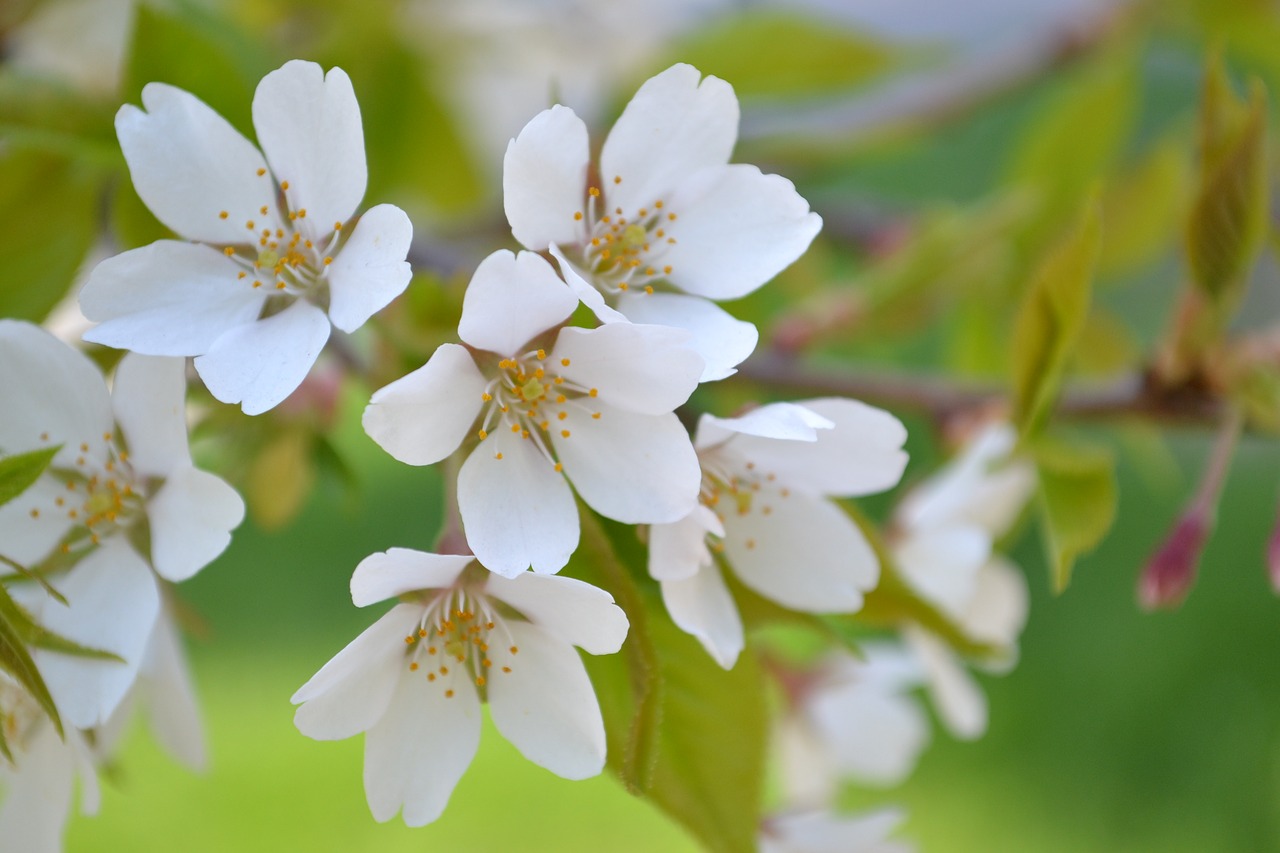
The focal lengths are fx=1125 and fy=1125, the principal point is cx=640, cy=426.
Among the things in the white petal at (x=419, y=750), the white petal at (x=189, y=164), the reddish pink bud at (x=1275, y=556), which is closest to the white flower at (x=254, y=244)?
the white petal at (x=189, y=164)

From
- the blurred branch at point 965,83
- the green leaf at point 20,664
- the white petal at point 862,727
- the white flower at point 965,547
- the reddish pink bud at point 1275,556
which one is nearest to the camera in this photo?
the green leaf at point 20,664

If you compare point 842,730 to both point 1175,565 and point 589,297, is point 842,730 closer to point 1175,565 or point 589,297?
point 1175,565

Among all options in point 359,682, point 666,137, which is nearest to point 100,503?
point 359,682

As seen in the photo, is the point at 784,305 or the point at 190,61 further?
the point at 784,305

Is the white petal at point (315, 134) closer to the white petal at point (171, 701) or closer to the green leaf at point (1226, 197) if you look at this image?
the white petal at point (171, 701)

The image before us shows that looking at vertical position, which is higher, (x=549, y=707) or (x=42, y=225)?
(x=42, y=225)

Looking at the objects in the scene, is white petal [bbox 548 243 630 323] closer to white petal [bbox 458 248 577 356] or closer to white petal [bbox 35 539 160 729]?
white petal [bbox 458 248 577 356]
